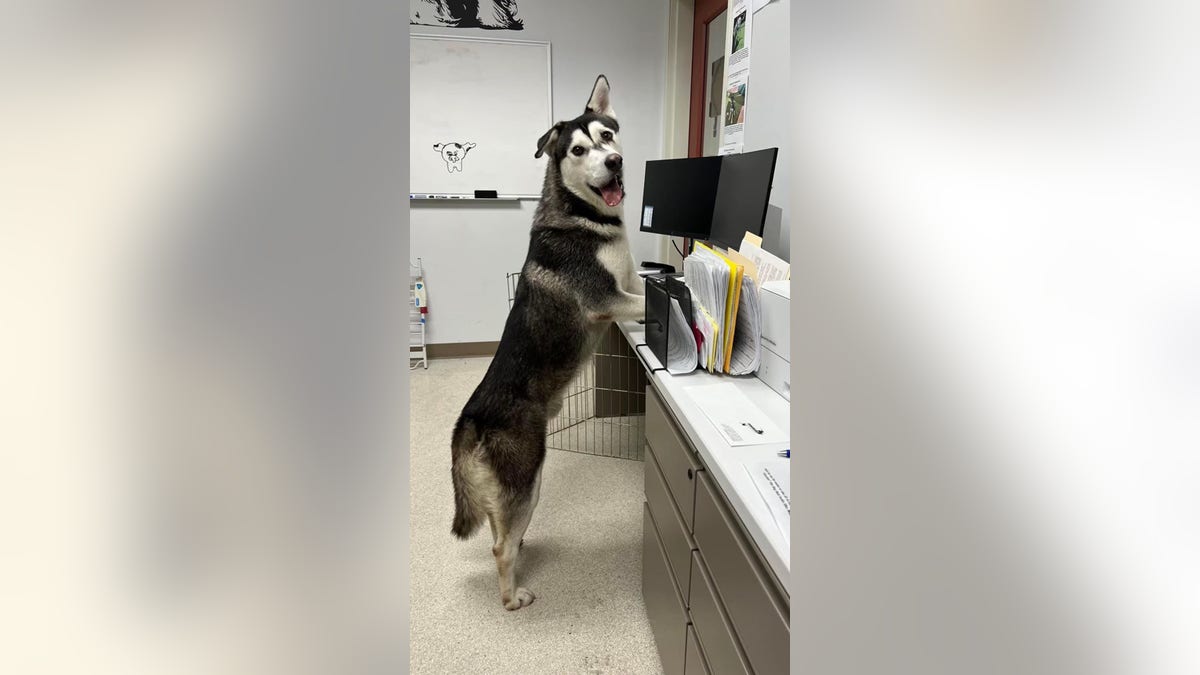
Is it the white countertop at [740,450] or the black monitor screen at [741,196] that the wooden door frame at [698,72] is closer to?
the black monitor screen at [741,196]

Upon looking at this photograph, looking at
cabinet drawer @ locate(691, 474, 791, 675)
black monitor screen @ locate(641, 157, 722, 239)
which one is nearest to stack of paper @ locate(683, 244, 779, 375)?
cabinet drawer @ locate(691, 474, 791, 675)

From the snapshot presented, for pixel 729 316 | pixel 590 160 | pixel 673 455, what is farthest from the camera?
pixel 590 160

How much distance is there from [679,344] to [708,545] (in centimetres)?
59

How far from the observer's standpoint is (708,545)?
3.65ft

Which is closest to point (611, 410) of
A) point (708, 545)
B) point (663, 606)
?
point (663, 606)

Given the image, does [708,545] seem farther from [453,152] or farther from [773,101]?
[453,152]

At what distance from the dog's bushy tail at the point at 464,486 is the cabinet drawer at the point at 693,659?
66cm

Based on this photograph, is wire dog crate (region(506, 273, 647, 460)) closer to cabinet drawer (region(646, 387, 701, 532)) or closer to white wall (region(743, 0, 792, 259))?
white wall (region(743, 0, 792, 259))

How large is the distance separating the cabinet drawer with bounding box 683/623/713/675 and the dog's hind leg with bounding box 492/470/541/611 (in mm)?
586

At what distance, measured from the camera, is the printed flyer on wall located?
2408 mm
